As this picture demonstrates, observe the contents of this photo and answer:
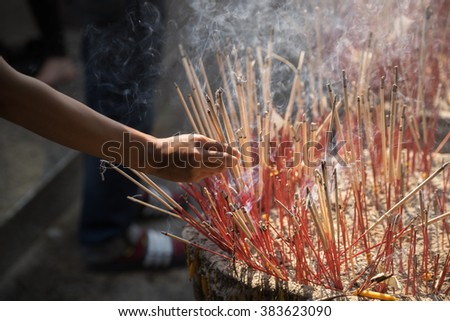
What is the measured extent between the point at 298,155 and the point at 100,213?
113 cm

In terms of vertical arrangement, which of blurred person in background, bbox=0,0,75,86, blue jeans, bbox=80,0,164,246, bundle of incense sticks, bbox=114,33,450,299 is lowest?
bundle of incense sticks, bbox=114,33,450,299

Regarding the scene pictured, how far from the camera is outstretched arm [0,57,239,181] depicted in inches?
48.6

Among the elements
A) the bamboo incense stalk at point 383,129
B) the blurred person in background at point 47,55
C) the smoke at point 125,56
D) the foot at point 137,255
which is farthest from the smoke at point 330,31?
the foot at point 137,255

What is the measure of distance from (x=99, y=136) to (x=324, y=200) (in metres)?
0.50

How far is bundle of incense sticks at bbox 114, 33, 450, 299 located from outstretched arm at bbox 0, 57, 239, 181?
0.12 meters

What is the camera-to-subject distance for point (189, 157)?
1.29 meters

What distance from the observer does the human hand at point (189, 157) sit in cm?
128

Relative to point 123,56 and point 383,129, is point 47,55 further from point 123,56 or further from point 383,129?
point 383,129

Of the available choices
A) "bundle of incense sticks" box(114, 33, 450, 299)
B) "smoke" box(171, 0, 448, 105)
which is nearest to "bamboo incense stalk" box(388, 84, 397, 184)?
"bundle of incense sticks" box(114, 33, 450, 299)

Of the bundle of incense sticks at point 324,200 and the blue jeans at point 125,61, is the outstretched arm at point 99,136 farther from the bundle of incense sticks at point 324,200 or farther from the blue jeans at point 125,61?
the blue jeans at point 125,61

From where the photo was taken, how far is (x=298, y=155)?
154 centimetres

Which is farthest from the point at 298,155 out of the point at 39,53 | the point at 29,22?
the point at 29,22

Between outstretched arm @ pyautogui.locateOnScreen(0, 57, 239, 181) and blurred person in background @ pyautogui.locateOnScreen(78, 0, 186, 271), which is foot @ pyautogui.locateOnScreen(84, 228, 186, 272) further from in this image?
outstretched arm @ pyautogui.locateOnScreen(0, 57, 239, 181)

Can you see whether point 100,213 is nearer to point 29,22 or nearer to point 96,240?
point 96,240
